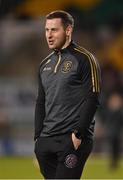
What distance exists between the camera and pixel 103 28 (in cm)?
3147

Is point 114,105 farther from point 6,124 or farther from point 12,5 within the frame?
point 12,5

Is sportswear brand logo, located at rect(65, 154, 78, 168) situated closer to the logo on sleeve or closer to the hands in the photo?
the hands

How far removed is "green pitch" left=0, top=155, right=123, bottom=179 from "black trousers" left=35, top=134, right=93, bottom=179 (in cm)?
899

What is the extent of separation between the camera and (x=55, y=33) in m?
8.71

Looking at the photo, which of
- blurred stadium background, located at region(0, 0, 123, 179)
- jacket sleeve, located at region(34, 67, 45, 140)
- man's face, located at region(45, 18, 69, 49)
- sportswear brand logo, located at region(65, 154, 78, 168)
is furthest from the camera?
blurred stadium background, located at region(0, 0, 123, 179)

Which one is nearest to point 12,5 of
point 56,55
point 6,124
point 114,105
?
point 6,124

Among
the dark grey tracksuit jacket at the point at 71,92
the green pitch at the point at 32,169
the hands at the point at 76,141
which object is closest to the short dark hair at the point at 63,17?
the dark grey tracksuit jacket at the point at 71,92

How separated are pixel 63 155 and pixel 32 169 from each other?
11624 millimetres

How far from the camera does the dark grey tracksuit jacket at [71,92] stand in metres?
8.52

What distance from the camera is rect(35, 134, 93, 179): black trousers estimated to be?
8.59m

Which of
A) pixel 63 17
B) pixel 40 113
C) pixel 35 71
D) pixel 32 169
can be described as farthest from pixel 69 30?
pixel 35 71

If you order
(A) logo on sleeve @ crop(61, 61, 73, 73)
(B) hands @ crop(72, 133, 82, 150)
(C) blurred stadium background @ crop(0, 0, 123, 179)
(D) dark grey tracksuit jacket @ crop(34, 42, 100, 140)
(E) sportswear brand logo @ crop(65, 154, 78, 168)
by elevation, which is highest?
(A) logo on sleeve @ crop(61, 61, 73, 73)

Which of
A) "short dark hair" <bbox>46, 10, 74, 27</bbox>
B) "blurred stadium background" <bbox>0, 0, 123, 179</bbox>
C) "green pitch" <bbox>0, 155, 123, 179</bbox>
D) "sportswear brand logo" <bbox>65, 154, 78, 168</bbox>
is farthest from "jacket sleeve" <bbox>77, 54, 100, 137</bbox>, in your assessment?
"blurred stadium background" <bbox>0, 0, 123, 179</bbox>

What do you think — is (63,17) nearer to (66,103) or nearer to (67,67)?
(67,67)
